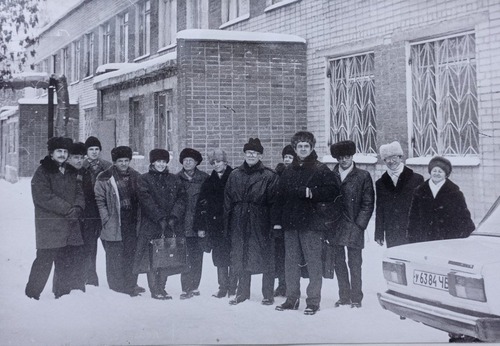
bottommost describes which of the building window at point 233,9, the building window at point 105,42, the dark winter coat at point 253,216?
the dark winter coat at point 253,216

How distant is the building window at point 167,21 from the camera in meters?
4.84

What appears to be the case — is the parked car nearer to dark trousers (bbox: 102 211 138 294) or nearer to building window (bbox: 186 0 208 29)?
dark trousers (bbox: 102 211 138 294)

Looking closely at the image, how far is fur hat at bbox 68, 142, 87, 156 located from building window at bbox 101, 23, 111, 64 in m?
0.73

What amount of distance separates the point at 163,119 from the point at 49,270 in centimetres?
198

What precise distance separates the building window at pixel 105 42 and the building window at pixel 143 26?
0.88ft

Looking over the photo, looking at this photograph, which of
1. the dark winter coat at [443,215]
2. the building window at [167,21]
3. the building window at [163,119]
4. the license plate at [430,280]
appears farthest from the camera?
the building window at [163,119]

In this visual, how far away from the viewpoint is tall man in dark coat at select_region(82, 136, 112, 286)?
4.66 m

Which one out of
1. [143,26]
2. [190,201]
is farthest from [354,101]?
[143,26]

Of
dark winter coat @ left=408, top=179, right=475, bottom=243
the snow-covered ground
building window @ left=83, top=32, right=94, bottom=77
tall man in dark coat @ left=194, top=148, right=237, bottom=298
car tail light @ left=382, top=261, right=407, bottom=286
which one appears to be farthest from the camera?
tall man in dark coat @ left=194, top=148, right=237, bottom=298

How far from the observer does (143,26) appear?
15.6 ft

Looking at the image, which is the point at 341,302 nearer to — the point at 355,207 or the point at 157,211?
the point at 355,207

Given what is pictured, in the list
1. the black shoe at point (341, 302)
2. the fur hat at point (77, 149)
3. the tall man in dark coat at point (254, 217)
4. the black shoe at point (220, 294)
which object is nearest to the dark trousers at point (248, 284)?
the tall man in dark coat at point (254, 217)

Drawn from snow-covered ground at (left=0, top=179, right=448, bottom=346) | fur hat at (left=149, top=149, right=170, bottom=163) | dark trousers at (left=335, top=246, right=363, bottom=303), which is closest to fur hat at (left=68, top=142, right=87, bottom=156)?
snow-covered ground at (left=0, top=179, right=448, bottom=346)

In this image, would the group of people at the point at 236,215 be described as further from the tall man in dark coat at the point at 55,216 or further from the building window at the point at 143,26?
the building window at the point at 143,26
